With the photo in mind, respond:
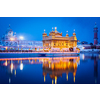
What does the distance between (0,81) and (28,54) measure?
1035 cm

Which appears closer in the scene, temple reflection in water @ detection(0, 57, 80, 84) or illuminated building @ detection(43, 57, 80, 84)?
illuminated building @ detection(43, 57, 80, 84)

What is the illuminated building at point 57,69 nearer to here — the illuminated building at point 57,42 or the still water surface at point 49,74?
the still water surface at point 49,74

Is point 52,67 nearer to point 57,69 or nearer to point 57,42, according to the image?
point 57,69

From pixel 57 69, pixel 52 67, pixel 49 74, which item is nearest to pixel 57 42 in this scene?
pixel 52 67

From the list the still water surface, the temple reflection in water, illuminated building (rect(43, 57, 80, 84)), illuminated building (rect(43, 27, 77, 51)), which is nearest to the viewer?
the still water surface

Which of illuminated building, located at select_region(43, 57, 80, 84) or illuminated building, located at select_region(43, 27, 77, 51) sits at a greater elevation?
illuminated building, located at select_region(43, 27, 77, 51)

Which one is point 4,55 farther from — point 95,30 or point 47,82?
point 95,30

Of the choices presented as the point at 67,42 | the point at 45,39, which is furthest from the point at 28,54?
the point at 67,42

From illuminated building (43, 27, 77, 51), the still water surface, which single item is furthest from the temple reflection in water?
illuminated building (43, 27, 77, 51)

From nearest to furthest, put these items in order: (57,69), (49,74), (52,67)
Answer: (49,74)
(57,69)
(52,67)

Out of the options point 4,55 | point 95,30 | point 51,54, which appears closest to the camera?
point 4,55

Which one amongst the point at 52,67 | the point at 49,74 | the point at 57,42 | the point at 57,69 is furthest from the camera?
the point at 57,42

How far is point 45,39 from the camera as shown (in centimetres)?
1975

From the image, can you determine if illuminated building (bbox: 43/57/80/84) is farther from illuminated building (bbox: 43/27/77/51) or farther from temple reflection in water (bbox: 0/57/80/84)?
illuminated building (bbox: 43/27/77/51)
